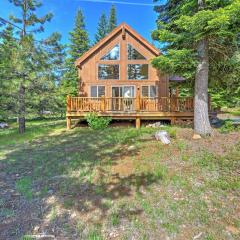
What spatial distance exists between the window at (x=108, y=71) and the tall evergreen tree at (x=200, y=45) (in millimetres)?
6869

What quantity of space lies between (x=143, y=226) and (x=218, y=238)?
3.69 feet

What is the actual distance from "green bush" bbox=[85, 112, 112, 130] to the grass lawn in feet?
16.0

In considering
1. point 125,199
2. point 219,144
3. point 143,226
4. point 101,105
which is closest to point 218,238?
point 143,226

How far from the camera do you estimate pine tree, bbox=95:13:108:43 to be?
41991 millimetres

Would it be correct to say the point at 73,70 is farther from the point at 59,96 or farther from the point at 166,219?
the point at 166,219

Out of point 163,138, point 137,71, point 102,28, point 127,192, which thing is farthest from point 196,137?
point 102,28

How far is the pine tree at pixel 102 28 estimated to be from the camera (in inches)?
1653

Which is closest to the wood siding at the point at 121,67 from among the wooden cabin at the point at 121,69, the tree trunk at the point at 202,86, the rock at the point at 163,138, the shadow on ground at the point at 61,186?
the wooden cabin at the point at 121,69

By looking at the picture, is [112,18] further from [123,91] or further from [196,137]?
[196,137]

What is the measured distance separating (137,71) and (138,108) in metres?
4.50

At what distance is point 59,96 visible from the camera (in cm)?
1377

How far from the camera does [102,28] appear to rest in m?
42.2

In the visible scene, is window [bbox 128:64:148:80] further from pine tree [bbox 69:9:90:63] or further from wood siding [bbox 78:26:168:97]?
pine tree [bbox 69:9:90:63]

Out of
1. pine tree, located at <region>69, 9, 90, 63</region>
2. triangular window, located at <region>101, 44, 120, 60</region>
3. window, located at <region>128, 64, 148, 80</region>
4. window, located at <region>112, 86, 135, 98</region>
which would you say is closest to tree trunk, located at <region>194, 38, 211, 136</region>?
window, located at <region>128, 64, 148, 80</region>
